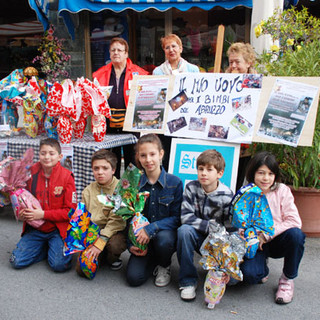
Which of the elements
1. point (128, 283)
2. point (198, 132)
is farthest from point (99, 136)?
point (128, 283)

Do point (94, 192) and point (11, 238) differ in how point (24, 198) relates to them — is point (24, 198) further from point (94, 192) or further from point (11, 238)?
point (11, 238)

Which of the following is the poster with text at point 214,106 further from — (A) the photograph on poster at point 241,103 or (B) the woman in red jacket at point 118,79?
(B) the woman in red jacket at point 118,79

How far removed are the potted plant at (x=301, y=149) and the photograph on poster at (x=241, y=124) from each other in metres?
0.39

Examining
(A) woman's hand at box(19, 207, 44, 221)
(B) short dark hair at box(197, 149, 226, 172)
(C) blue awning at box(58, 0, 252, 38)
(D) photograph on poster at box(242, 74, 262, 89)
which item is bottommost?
(A) woman's hand at box(19, 207, 44, 221)

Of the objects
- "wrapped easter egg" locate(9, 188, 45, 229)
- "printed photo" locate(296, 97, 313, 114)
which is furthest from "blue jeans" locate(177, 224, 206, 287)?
"printed photo" locate(296, 97, 313, 114)

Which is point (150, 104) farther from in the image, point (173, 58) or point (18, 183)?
point (18, 183)

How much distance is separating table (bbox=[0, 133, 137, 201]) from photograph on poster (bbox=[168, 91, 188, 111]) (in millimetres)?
708

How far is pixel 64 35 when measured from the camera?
657 cm

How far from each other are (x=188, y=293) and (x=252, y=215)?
0.64m

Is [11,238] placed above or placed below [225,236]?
below

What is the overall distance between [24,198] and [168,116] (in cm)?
137

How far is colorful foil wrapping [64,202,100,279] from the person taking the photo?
8.54ft

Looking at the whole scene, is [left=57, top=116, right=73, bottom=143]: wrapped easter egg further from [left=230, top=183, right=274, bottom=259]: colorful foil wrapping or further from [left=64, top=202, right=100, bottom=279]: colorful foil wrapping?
[left=230, top=183, right=274, bottom=259]: colorful foil wrapping

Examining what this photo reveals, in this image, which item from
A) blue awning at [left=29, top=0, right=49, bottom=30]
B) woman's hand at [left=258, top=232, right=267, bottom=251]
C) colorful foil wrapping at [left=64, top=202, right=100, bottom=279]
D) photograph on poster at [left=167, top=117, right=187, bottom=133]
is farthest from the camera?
blue awning at [left=29, top=0, right=49, bottom=30]
